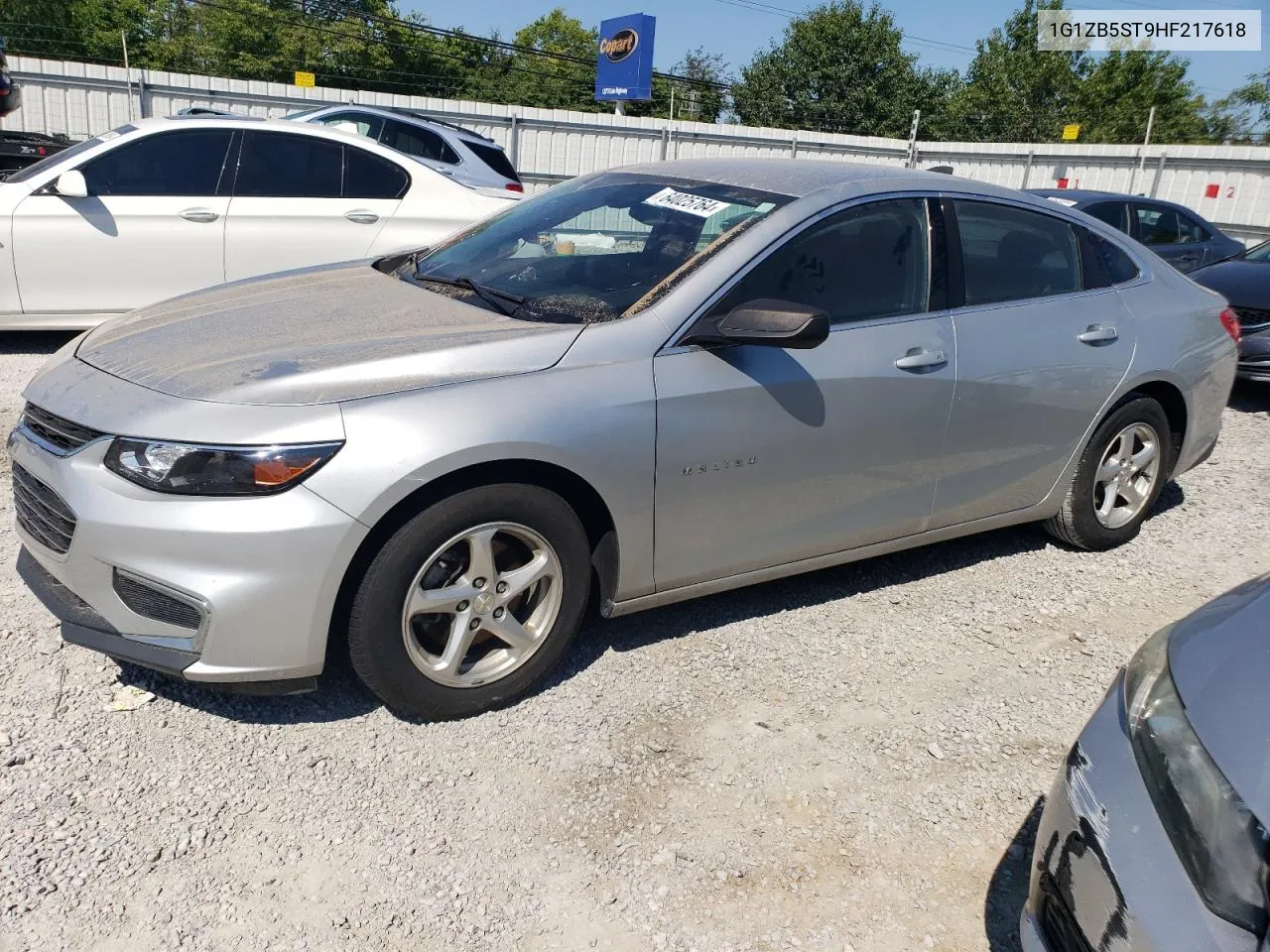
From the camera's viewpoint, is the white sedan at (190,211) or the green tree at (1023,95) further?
the green tree at (1023,95)

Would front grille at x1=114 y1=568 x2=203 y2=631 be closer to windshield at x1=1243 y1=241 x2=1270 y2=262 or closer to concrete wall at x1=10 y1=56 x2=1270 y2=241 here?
windshield at x1=1243 y1=241 x2=1270 y2=262

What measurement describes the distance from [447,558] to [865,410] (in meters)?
1.54

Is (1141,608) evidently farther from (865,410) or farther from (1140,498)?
(865,410)

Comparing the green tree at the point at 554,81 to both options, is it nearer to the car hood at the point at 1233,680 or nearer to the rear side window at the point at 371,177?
the rear side window at the point at 371,177

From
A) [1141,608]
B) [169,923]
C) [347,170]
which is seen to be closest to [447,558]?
[169,923]

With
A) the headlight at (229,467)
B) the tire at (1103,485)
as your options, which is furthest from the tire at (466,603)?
the tire at (1103,485)

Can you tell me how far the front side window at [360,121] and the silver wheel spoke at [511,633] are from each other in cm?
974

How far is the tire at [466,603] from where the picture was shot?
2818 millimetres

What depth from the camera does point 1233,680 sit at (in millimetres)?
1895

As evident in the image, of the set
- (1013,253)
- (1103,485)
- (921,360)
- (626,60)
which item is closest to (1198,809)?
(921,360)

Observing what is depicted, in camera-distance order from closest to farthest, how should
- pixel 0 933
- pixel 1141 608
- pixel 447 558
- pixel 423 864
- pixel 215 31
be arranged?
pixel 0 933
pixel 423 864
pixel 447 558
pixel 1141 608
pixel 215 31

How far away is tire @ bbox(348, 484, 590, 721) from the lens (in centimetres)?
282

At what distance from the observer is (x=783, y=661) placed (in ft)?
12.0

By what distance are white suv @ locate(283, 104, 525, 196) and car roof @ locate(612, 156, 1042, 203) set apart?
4.64m
